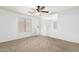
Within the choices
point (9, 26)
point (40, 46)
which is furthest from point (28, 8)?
point (40, 46)

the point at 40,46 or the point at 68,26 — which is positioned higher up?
the point at 68,26

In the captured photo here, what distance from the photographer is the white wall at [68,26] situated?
1783 millimetres

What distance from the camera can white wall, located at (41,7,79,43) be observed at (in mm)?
1783

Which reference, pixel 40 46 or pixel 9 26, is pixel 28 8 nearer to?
pixel 9 26

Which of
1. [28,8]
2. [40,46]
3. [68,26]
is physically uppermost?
[28,8]

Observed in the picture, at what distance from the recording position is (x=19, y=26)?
1886mm

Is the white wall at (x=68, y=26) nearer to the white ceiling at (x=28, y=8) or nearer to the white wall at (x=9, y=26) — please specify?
the white ceiling at (x=28, y=8)

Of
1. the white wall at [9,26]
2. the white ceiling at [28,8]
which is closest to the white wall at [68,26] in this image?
the white ceiling at [28,8]

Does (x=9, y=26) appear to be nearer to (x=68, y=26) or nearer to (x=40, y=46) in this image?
(x=40, y=46)

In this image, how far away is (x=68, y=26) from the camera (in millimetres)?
1821

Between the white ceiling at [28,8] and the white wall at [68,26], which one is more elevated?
the white ceiling at [28,8]

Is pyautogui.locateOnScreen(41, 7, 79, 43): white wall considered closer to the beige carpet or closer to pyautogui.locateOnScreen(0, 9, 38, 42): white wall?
the beige carpet
